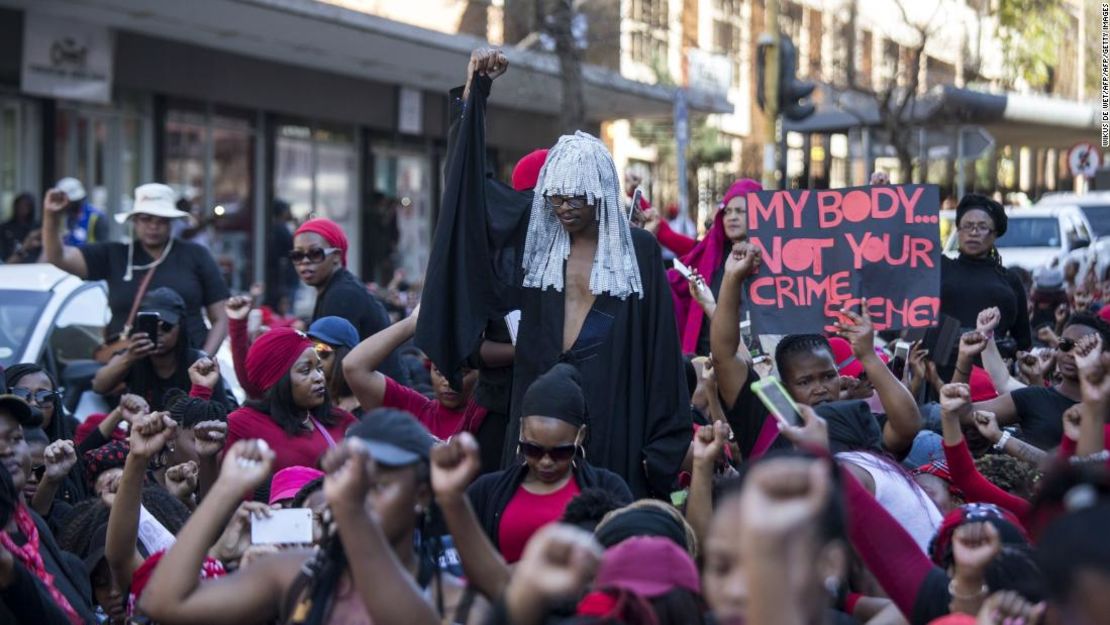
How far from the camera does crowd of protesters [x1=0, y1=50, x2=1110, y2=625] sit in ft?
11.5

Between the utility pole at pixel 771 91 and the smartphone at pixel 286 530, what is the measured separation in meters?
11.2

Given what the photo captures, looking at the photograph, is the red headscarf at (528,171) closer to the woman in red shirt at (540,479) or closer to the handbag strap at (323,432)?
the handbag strap at (323,432)

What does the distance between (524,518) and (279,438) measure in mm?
1609

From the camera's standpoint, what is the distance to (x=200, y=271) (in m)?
9.34

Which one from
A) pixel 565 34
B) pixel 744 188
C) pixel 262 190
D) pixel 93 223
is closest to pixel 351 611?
pixel 744 188

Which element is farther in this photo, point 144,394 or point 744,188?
point 744,188

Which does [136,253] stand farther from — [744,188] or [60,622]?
[60,622]

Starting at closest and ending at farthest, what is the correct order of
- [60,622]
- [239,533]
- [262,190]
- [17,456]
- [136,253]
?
1. [60,622]
2. [239,533]
3. [17,456]
4. [136,253]
5. [262,190]

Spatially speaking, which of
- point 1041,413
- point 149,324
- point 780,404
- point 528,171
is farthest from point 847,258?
point 149,324

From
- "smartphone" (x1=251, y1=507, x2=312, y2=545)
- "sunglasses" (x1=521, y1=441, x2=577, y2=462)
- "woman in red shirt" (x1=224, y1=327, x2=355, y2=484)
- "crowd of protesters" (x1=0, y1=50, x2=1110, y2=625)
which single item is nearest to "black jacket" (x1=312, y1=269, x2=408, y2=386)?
"crowd of protesters" (x1=0, y1=50, x2=1110, y2=625)

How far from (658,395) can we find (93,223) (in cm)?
1054

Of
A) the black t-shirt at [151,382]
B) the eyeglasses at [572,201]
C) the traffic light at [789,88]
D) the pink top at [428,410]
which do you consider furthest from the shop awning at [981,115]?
the eyeglasses at [572,201]

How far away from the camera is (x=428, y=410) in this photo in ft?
22.1

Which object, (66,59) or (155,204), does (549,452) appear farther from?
(66,59)
